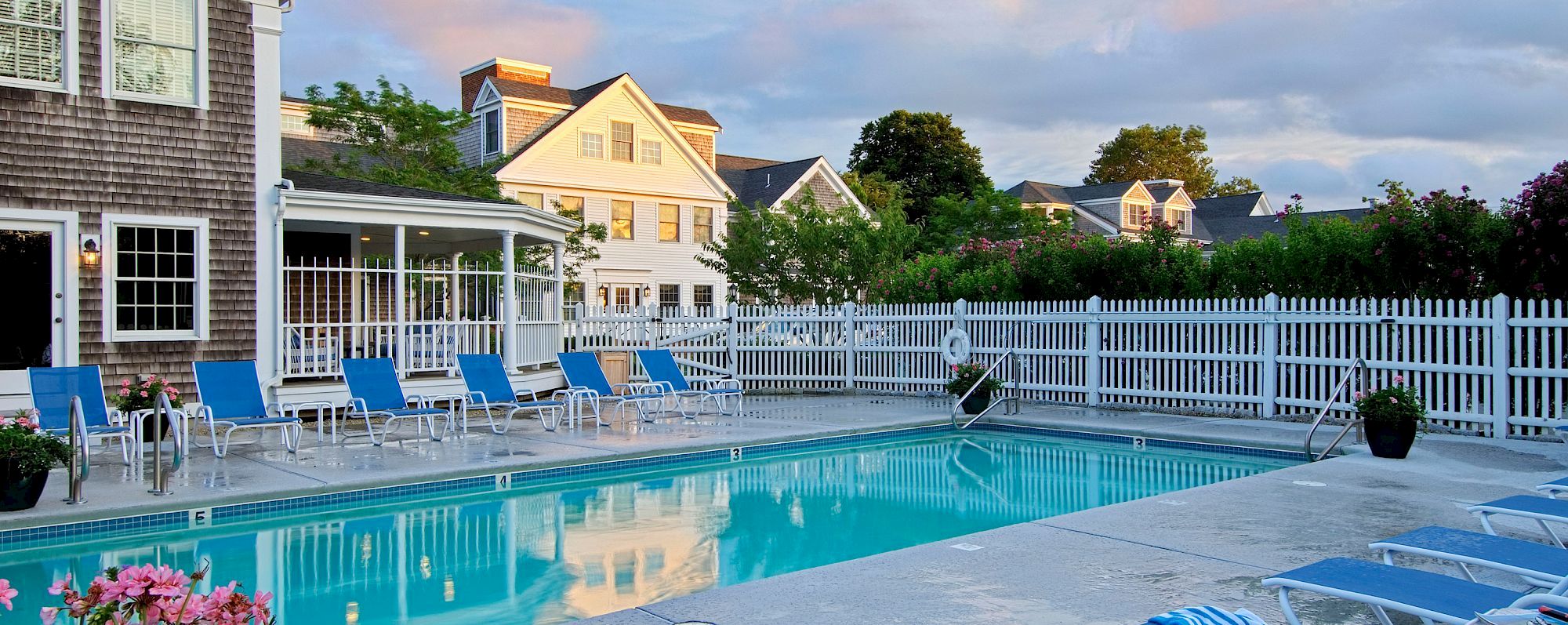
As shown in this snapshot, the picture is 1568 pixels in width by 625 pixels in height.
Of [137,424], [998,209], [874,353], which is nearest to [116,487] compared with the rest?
[137,424]

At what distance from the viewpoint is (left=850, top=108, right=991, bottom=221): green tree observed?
48.5 meters

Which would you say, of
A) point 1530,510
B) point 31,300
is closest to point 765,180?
point 31,300

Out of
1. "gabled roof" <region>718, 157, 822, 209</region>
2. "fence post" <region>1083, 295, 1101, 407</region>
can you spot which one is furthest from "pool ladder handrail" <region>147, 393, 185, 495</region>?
"gabled roof" <region>718, 157, 822, 209</region>

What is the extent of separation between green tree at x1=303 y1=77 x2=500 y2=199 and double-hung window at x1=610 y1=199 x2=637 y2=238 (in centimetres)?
435

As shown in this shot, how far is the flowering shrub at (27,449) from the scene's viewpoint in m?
6.64

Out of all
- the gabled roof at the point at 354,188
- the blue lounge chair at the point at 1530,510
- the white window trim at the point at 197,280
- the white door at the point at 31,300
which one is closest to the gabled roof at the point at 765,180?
the gabled roof at the point at 354,188

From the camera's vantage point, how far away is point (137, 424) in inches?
358

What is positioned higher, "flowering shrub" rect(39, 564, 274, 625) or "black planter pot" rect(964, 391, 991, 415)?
"flowering shrub" rect(39, 564, 274, 625)

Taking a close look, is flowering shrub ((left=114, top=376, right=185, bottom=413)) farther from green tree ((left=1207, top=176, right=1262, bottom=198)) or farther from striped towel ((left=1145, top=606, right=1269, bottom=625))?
green tree ((left=1207, top=176, right=1262, bottom=198))

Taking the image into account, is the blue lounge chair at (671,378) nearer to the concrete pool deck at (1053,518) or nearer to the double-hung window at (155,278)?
the concrete pool deck at (1053,518)

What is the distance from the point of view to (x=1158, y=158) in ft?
216

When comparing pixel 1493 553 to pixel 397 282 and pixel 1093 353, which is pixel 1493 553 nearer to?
pixel 1093 353

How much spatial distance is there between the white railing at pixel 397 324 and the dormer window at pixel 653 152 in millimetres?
11088

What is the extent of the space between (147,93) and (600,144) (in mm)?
16701
